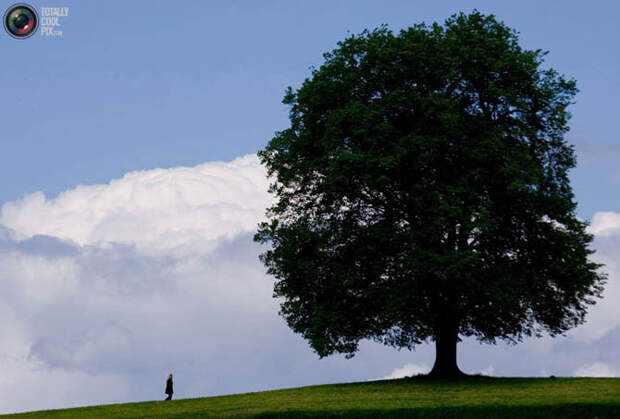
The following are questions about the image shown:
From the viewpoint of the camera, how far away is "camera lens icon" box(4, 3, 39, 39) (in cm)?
4503

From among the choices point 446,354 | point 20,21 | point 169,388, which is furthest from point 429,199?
point 20,21

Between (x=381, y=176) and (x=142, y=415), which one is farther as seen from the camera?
(x=381, y=176)

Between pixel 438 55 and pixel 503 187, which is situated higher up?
pixel 438 55

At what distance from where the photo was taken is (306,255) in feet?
165

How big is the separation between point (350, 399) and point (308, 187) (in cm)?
1561

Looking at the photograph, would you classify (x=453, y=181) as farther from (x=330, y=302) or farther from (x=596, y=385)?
(x=596, y=385)

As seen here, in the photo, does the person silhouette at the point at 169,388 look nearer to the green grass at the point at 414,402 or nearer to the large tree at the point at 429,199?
the green grass at the point at 414,402

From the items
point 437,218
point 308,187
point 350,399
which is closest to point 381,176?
point 437,218

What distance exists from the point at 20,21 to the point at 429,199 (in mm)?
26448

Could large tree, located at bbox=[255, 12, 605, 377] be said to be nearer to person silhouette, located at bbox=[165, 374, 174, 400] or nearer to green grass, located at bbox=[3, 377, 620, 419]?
green grass, located at bbox=[3, 377, 620, 419]

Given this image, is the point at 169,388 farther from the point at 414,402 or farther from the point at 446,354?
the point at 414,402

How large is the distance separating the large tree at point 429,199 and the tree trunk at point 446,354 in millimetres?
78

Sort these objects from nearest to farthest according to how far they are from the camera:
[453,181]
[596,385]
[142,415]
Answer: [142,415] → [596,385] → [453,181]

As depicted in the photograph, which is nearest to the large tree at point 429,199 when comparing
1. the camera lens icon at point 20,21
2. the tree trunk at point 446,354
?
the tree trunk at point 446,354
